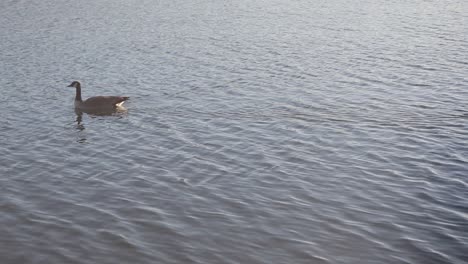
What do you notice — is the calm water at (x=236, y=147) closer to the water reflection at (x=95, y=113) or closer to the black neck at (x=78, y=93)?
the water reflection at (x=95, y=113)

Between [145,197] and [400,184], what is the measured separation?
23.4ft

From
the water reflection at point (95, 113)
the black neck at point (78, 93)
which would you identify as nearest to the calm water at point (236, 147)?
the water reflection at point (95, 113)

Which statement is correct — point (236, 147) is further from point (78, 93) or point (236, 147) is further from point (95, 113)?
point (78, 93)

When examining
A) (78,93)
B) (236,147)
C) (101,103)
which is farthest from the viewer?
(78,93)

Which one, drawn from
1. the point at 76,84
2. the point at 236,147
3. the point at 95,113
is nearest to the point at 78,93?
the point at 76,84

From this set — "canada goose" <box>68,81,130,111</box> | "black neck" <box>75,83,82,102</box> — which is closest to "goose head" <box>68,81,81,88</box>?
"black neck" <box>75,83,82,102</box>

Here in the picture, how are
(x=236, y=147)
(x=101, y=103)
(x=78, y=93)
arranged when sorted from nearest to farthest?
(x=236, y=147)
(x=101, y=103)
(x=78, y=93)

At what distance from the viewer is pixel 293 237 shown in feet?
50.4

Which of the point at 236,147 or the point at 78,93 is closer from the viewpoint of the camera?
the point at 236,147

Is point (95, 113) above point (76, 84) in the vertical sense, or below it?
below

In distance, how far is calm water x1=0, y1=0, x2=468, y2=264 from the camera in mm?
15172

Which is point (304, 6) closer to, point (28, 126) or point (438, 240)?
point (28, 126)

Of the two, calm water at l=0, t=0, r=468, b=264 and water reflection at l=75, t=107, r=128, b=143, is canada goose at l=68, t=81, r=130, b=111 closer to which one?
water reflection at l=75, t=107, r=128, b=143

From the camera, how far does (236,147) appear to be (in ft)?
71.9
